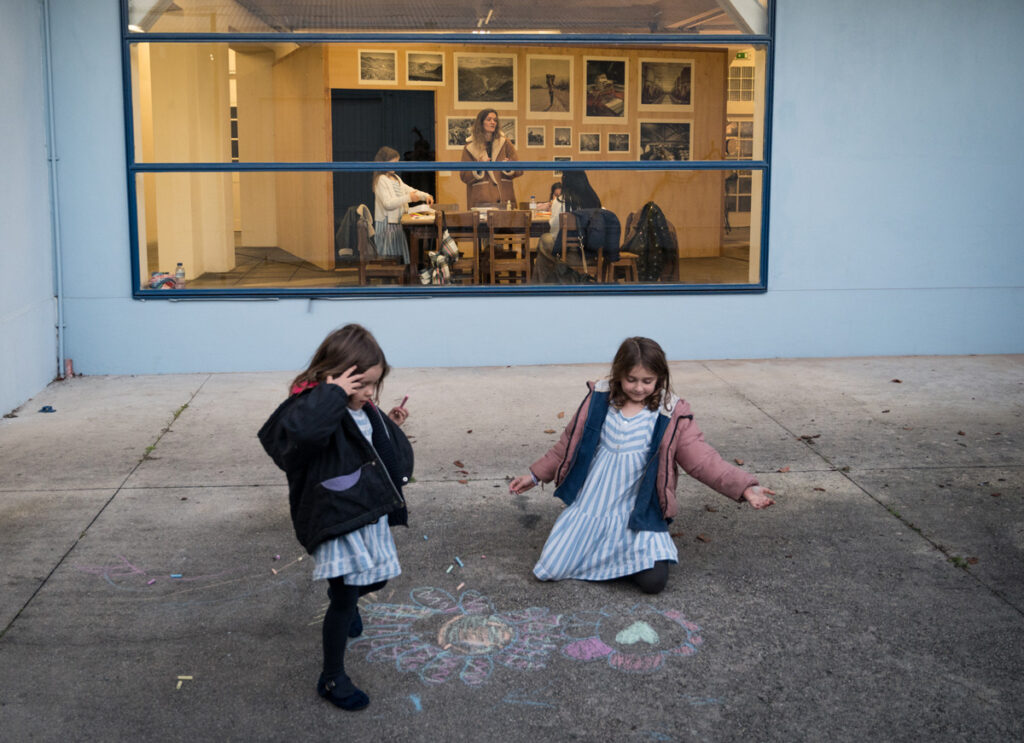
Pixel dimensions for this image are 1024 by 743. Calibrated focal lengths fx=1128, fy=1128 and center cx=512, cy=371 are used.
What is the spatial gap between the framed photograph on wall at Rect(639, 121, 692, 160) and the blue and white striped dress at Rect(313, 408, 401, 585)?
640 centimetres

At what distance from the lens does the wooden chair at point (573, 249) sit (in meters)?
9.80

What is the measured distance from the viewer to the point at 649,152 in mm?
9734

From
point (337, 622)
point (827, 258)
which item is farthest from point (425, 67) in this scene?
point (337, 622)

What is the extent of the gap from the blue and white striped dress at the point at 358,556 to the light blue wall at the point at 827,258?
569cm

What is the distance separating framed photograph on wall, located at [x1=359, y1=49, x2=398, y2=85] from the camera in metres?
9.38

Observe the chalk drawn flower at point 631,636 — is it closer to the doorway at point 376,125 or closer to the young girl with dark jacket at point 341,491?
the young girl with dark jacket at point 341,491

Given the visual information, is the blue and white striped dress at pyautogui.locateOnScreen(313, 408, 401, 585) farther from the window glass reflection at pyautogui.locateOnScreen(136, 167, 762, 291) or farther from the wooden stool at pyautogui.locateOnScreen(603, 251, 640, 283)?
the wooden stool at pyautogui.locateOnScreen(603, 251, 640, 283)

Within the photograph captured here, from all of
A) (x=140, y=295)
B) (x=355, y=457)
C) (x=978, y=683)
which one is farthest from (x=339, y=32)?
(x=978, y=683)

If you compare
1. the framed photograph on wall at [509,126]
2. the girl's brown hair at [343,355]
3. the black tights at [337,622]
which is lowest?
the black tights at [337,622]

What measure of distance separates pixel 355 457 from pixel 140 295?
20.0 ft

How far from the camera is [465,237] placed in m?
9.70

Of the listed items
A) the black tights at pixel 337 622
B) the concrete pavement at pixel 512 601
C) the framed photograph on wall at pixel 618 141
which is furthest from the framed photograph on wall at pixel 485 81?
the black tights at pixel 337 622

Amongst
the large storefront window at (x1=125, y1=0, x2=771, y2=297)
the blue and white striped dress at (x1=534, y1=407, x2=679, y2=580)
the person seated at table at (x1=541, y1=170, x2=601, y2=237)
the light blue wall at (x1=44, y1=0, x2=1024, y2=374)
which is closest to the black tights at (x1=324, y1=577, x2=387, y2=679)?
the blue and white striped dress at (x1=534, y1=407, x2=679, y2=580)

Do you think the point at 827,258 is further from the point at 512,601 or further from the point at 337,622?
the point at 337,622
